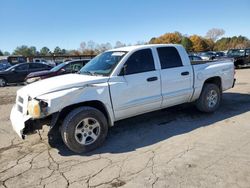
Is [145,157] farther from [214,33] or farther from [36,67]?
[214,33]

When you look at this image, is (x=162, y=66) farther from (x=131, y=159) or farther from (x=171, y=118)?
(x=131, y=159)

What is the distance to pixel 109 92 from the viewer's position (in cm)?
488

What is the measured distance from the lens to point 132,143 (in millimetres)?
4992

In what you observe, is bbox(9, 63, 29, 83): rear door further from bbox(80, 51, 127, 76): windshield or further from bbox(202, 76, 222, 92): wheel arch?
bbox(202, 76, 222, 92): wheel arch

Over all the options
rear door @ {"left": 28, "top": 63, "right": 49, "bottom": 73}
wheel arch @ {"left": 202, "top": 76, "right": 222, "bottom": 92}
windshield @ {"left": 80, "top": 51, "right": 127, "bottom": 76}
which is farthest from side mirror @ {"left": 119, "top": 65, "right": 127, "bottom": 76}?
rear door @ {"left": 28, "top": 63, "right": 49, "bottom": 73}

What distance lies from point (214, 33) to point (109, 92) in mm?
131845

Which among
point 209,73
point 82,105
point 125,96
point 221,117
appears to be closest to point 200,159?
point 125,96

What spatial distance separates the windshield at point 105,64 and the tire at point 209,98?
244cm

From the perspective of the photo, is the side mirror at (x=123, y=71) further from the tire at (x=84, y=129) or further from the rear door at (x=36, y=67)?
the rear door at (x=36, y=67)

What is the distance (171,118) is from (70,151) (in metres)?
2.78

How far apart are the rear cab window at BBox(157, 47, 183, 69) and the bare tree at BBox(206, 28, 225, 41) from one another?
126645 millimetres

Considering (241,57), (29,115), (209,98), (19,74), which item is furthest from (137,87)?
(241,57)

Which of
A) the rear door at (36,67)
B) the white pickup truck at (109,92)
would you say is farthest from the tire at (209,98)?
the rear door at (36,67)

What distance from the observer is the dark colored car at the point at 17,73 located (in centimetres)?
1670
